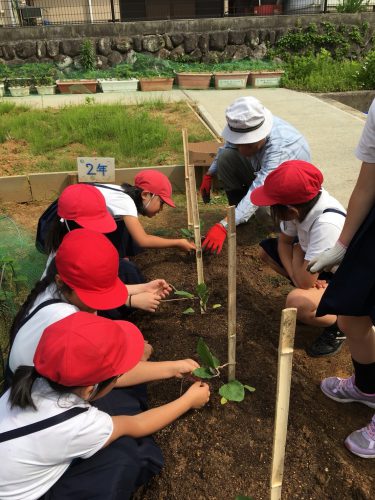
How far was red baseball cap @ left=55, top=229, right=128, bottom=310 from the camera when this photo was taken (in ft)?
4.94

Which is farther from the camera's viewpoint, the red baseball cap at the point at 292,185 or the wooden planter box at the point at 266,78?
the wooden planter box at the point at 266,78

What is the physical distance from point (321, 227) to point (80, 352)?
4.32ft

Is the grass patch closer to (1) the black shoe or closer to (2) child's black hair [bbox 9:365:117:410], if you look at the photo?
(1) the black shoe

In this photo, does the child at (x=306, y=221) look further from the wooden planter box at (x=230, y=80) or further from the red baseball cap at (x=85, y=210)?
the wooden planter box at (x=230, y=80)

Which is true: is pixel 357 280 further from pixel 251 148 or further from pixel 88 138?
pixel 88 138

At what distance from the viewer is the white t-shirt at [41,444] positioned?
1.24 m

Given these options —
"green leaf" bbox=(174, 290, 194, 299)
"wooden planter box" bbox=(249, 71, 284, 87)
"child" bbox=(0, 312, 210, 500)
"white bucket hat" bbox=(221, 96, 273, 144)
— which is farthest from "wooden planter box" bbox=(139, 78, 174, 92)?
"child" bbox=(0, 312, 210, 500)

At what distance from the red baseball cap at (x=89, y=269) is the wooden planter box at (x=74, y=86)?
28.0 feet

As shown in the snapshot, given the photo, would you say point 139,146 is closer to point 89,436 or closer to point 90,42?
point 89,436

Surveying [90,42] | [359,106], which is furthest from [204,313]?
[90,42]

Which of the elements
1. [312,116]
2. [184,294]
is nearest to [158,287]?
[184,294]

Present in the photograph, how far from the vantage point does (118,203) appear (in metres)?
2.46

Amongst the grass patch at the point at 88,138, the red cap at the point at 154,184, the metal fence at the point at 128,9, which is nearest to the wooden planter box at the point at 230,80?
the grass patch at the point at 88,138

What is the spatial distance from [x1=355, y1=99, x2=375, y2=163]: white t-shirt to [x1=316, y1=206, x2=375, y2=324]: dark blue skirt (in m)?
0.18
